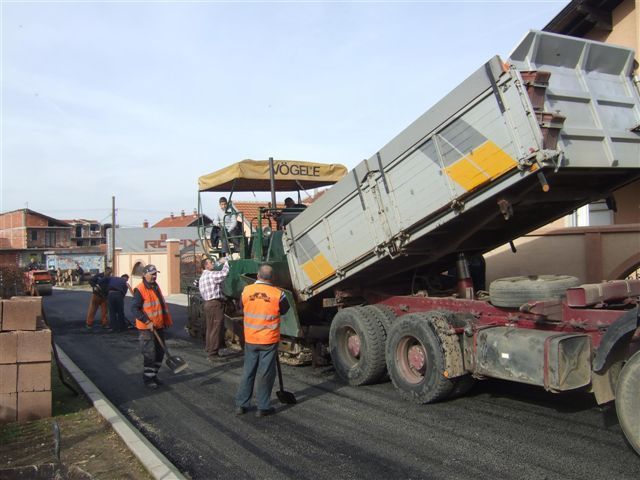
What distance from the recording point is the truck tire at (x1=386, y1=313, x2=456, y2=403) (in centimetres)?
578

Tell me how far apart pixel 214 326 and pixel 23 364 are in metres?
3.86

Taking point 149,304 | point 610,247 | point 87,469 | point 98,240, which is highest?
point 98,240

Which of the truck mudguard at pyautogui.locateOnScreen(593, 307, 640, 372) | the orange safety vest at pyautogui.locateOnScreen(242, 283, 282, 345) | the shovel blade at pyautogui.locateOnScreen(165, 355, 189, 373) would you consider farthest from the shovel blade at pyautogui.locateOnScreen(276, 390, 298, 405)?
the truck mudguard at pyautogui.locateOnScreen(593, 307, 640, 372)

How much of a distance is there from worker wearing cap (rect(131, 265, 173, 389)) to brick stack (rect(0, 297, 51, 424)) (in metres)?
→ 1.61

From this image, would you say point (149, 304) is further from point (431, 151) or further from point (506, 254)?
point (506, 254)

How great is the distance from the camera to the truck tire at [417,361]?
578 centimetres

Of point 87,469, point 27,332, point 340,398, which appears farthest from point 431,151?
point 27,332

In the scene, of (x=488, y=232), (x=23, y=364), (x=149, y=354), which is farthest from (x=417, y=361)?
(x=23, y=364)

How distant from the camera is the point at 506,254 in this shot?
1007cm

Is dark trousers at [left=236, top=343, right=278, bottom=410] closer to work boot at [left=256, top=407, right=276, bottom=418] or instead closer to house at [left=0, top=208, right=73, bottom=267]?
work boot at [left=256, top=407, right=276, bottom=418]

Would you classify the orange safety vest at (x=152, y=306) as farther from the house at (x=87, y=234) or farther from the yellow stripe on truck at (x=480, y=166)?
Answer: the house at (x=87, y=234)

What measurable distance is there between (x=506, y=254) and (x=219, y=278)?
Result: 5.08m

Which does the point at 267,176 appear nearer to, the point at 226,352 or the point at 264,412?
the point at 226,352

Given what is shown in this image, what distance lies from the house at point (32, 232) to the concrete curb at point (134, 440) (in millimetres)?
62216
